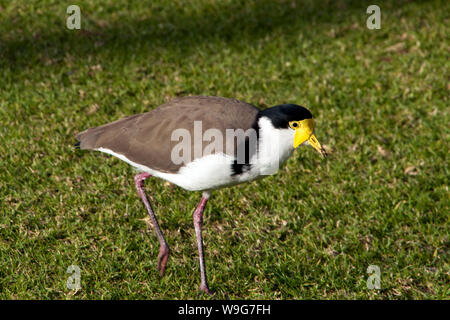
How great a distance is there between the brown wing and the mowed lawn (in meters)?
0.86

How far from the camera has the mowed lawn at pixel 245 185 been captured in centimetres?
426

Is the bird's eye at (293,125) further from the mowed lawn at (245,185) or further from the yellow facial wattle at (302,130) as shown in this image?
the mowed lawn at (245,185)

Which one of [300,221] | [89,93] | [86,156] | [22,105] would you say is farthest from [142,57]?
[300,221]

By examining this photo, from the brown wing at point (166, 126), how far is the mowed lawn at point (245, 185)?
33.8 inches

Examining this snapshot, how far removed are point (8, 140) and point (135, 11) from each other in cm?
351

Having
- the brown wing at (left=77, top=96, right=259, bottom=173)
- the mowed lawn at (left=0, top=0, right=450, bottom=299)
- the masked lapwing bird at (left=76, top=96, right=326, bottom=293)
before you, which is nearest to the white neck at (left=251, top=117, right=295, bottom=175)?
the masked lapwing bird at (left=76, top=96, right=326, bottom=293)

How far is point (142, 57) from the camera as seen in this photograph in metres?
7.21

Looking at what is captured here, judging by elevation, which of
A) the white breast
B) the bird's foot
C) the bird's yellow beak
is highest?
the bird's yellow beak

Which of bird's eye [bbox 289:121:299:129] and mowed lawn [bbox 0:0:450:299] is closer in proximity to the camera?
bird's eye [bbox 289:121:299:129]

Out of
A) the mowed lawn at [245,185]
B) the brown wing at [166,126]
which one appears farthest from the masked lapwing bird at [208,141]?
the mowed lawn at [245,185]

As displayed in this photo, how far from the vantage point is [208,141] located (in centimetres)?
368

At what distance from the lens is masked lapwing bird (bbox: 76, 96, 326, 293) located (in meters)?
3.61

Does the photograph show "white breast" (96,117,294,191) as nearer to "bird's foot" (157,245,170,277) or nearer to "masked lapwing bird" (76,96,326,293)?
"masked lapwing bird" (76,96,326,293)

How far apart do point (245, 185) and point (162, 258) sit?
52.8 inches
